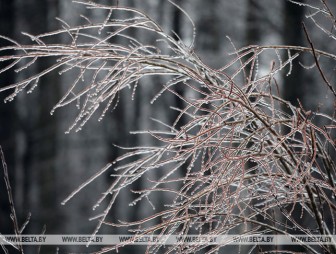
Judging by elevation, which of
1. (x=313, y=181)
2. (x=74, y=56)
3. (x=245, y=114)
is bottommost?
(x=313, y=181)

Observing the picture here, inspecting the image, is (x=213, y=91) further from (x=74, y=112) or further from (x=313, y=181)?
(x=74, y=112)

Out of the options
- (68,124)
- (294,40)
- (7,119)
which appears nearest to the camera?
(294,40)

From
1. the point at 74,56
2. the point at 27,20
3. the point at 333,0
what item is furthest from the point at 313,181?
the point at 27,20

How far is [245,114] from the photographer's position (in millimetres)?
2719

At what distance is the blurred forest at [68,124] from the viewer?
1061 centimetres

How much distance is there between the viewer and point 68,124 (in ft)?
36.6

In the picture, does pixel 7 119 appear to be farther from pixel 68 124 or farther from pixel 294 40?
pixel 294 40

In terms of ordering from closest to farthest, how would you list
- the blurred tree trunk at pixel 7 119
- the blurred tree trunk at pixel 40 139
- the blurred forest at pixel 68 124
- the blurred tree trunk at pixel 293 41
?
the blurred tree trunk at pixel 293 41
the blurred forest at pixel 68 124
the blurred tree trunk at pixel 7 119
the blurred tree trunk at pixel 40 139

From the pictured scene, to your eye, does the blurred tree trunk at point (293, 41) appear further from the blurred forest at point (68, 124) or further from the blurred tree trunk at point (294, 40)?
the blurred forest at point (68, 124)

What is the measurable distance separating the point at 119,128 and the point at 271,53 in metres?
2.59

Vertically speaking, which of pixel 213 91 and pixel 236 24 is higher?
pixel 236 24

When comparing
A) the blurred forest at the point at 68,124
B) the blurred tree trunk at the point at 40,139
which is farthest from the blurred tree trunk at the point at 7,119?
the blurred tree trunk at the point at 40,139

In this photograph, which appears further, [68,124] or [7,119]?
[7,119]

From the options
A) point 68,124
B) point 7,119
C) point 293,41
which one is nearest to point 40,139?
point 68,124
